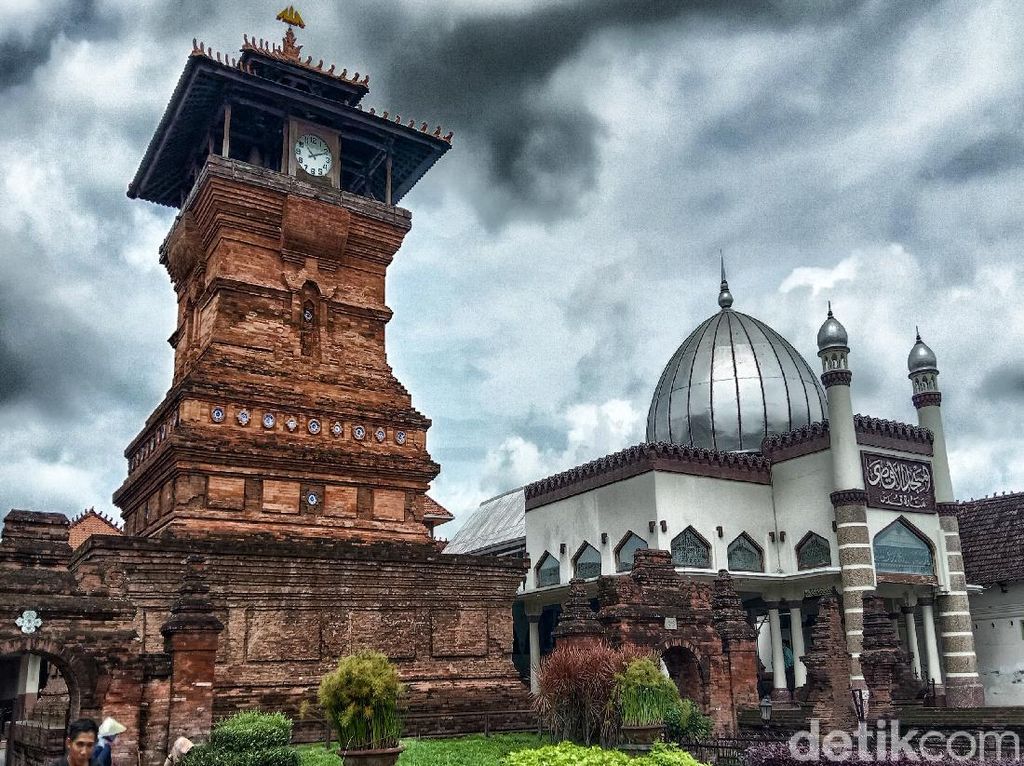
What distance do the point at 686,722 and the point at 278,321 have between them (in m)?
14.8

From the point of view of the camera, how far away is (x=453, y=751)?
1791 cm

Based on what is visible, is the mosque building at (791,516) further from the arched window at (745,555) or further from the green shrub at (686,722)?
the green shrub at (686,722)

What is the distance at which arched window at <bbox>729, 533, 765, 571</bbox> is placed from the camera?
3039 cm

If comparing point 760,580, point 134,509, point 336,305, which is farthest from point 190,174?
point 760,580

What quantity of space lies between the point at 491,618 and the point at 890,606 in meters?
15.2

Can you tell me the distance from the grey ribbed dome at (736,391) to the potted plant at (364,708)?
886 inches

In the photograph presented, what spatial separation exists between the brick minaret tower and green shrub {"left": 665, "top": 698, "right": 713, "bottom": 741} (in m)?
8.76

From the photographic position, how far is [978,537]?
35.9 meters

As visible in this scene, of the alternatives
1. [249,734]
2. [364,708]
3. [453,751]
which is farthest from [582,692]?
[249,734]

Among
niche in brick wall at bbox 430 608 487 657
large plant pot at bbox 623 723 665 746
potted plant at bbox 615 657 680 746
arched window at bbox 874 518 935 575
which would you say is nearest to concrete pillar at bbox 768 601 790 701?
arched window at bbox 874 518 935 575

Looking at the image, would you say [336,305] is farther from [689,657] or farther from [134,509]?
[689,657]

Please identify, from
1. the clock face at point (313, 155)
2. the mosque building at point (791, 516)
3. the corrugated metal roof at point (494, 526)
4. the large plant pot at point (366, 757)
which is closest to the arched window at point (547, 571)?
the mosque building at point (791, 516)

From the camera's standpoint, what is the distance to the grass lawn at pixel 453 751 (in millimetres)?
Result: 16219

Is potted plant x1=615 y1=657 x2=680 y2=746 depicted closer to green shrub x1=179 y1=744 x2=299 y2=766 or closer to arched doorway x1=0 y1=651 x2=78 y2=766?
green shrub x1=179 y1=744 x2=299 y2=766
